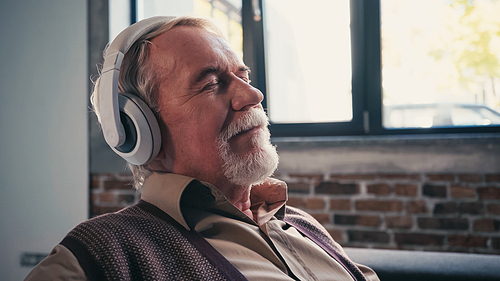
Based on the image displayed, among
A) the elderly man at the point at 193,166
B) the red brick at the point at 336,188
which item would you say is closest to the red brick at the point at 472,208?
the red brick at the point at 336,188

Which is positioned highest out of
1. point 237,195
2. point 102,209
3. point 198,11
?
point 198,11

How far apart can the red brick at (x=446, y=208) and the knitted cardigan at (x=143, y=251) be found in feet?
4.89

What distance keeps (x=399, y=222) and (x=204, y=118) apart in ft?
4.67

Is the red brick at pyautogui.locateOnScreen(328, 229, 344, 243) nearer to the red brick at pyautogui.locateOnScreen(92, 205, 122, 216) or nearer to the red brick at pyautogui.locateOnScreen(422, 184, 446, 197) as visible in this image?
the red brick at pyautogui.locateOnScreen(422, 184, 446, 197)

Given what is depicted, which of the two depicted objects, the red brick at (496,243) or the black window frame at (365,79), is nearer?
the red brick at (496,243)

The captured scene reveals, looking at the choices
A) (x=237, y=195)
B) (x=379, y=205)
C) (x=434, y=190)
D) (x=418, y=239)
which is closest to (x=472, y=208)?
(x=434, y=190)

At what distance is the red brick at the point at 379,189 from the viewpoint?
1841 millimetres

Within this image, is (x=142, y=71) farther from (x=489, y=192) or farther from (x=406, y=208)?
(x=489, y=192)

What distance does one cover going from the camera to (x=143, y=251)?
0.67 m

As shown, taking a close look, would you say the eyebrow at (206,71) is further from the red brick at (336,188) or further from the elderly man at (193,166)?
the red brick at (336,188)

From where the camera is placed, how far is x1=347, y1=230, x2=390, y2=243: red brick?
1.85 metres

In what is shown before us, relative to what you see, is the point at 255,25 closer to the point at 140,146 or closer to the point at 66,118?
the point at 66,118

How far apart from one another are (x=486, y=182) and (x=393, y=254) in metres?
0.89

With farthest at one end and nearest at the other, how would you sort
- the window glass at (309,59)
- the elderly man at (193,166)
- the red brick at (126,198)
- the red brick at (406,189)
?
1. the red brick at (126,198)
2. the window glass at (309,59)
3. the red brick at (406,189)
4. the elderly man at (193,166)
